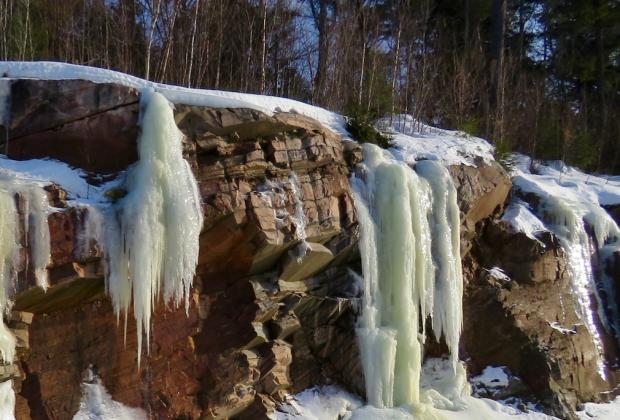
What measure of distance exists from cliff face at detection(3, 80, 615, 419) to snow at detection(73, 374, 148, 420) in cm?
7

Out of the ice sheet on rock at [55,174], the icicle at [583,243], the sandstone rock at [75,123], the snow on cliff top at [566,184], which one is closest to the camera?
the ice sheet on rock at [55,174]

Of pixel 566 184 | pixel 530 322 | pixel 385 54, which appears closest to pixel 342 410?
pixel 530 322

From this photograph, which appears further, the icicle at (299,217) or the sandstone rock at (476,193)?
the sandstone rock at (476,193)

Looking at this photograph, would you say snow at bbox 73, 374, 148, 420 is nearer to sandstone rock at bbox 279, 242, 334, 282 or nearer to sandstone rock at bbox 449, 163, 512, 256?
sandstone rock at bbox 279, 242, 334, 282

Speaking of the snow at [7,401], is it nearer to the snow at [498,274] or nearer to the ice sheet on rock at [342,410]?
the ice sheet on rock at [342,410]

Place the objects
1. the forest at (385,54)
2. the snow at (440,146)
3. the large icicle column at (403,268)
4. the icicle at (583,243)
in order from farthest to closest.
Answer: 1. the forest at (385,54)
2. the icicle at (583,243)
3. the snow at (440,146)
4. the large icicle column at (403,268)

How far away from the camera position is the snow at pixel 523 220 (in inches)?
402

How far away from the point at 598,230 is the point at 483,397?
3.91m

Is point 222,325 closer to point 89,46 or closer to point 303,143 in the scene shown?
point 303,143

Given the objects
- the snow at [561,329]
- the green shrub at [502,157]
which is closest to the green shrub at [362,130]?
the green shrub at [502,157]

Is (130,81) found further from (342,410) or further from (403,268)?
(342,410)

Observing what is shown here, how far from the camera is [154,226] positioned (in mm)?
6562

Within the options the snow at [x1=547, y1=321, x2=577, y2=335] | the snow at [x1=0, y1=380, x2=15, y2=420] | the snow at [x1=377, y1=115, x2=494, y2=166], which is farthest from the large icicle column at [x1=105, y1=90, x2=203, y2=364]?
the snow at [x1=547, y1=321, x2=577, y2=335]

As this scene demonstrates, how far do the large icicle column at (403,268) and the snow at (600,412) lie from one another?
2.08m
